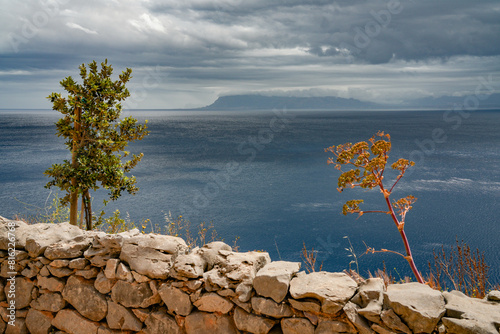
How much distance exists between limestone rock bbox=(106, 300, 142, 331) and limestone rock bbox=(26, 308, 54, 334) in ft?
3.61

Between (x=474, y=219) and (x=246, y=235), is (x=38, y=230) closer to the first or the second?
(x=246, y=235)

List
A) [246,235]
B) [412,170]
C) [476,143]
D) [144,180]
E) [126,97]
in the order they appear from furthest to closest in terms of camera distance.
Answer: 1. [476,143]
2. [412,170]
3. [144,180]
4. [246,235]
5. [126,97]

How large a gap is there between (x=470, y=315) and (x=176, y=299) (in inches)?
131

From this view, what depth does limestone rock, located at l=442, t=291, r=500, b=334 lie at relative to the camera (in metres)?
3.63

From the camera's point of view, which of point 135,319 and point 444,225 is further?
point 444,225

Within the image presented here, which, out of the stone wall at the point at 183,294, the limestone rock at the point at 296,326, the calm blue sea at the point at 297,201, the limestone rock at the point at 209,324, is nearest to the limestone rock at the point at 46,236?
the stone wall at the point at 183,294

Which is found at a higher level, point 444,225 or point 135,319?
point 135,319

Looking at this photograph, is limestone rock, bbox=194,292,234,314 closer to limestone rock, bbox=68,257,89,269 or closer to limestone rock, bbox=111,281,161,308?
limestone rock, bbox=111,281,161,308

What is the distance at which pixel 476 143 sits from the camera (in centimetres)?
7569

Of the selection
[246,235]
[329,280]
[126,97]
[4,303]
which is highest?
[126,97]

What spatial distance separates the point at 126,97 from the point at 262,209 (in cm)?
2123

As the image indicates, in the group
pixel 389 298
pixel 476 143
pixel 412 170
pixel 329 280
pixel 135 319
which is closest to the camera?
pixel 389 298

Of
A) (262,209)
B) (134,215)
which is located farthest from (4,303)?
(262,209)

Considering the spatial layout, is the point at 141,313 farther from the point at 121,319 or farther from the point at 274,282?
the point at 274,282
